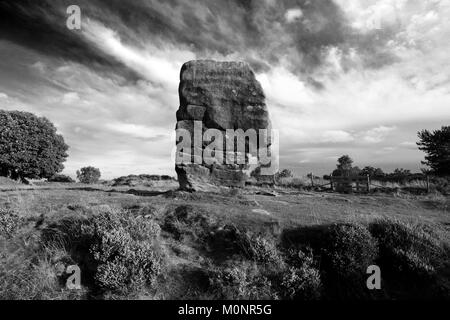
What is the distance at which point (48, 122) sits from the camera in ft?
132

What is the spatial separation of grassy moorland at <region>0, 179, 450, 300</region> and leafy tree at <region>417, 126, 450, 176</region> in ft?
111

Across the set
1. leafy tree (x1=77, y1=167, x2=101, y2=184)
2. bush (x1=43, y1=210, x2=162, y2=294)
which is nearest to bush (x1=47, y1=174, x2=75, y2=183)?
leafy tree (x1=77, y1=167, x2=101, y2=184)

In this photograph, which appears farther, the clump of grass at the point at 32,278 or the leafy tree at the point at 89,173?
the leafy tree at the point at 89,173

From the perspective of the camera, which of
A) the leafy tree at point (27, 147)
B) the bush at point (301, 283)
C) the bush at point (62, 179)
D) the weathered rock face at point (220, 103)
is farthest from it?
the bush at point (62, 179)

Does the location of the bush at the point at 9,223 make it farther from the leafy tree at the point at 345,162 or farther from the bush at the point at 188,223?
the leafy tree at the point at 345,162

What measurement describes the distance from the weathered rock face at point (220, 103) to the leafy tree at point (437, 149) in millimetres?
32651

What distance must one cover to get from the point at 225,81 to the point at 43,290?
1160cm

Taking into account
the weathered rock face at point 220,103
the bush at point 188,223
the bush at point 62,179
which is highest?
the weathered rock face at point 220,103

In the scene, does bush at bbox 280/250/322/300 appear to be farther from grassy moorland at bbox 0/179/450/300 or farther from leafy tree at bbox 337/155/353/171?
leafy tree at bbox 337/155/353/171

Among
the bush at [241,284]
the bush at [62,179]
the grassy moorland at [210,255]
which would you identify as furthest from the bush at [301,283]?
the bush at [62,179]

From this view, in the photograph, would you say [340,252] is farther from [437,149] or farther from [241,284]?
[437,149]

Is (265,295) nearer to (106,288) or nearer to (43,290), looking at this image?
(106,288)

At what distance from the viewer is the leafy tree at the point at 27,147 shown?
1378 inches
